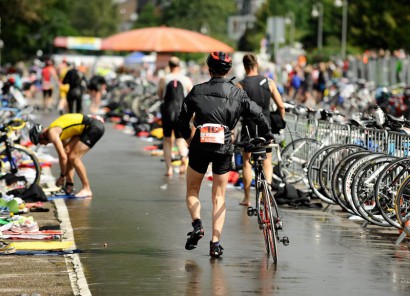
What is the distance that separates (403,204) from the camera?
1243cm

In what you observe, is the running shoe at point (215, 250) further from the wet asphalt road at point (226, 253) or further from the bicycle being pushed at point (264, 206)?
the bicycle being pushed at point (264, 206)

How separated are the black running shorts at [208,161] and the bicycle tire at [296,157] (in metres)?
5.97

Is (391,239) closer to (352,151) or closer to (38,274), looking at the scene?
(352,151)

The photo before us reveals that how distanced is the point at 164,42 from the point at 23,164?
21.3m

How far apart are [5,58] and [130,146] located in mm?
95214

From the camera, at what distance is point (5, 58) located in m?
120

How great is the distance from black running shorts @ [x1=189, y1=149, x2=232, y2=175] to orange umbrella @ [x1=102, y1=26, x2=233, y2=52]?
2643 centimetres

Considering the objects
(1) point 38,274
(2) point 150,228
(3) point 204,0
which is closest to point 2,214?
(2) point 150,228

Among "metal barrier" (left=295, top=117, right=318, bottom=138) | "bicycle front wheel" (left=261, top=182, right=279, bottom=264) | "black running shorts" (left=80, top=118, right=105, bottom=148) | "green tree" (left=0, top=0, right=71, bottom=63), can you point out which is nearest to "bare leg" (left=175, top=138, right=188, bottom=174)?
"metal barrier" (left=295, top=117, right=318, bottom=138)

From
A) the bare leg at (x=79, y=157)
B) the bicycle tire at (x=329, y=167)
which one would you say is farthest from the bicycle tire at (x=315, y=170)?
the bare leg at (x=79, y=157)

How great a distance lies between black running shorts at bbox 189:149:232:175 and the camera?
10.9 meters

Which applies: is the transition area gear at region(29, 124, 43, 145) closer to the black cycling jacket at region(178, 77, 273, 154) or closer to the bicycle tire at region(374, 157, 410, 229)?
the bicycle tire at region(374, 157, 410, 229)

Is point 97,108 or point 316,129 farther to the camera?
point 97,108

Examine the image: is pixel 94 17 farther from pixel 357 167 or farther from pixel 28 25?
pixel 357 167
